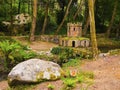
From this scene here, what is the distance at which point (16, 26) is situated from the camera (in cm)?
2877

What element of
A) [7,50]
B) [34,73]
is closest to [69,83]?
[34,73]

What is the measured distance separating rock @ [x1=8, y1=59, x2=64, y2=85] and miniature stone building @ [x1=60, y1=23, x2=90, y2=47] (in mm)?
7687

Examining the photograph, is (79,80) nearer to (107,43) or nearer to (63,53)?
(63,53)

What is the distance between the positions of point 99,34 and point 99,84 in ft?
58.3

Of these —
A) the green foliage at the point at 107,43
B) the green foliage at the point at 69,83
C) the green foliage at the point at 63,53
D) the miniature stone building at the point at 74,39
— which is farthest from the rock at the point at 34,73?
the green foliage at the point at 107,43

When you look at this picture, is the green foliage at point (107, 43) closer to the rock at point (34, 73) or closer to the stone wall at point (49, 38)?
the stone wall at point (49, 38)

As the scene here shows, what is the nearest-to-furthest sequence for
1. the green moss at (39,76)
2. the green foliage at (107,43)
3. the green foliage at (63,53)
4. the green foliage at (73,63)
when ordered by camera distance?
the green moss at (39,76), the green foliage at (73,63), the green foliage at (63,53), the green foliage at (107,43)

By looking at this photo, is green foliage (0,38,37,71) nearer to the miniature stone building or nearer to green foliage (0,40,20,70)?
green foliage (0,40,20,70)

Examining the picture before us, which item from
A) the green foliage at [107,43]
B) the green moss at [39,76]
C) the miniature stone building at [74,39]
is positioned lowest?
the green foliage at [107,43]

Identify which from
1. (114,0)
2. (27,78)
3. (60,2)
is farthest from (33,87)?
(60,2)

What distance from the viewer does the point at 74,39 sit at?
68.8 ft

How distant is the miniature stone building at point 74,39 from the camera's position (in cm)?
2089

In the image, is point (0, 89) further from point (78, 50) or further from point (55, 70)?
point (78, 50)

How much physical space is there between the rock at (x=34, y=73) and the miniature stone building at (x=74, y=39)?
7.69 metres
